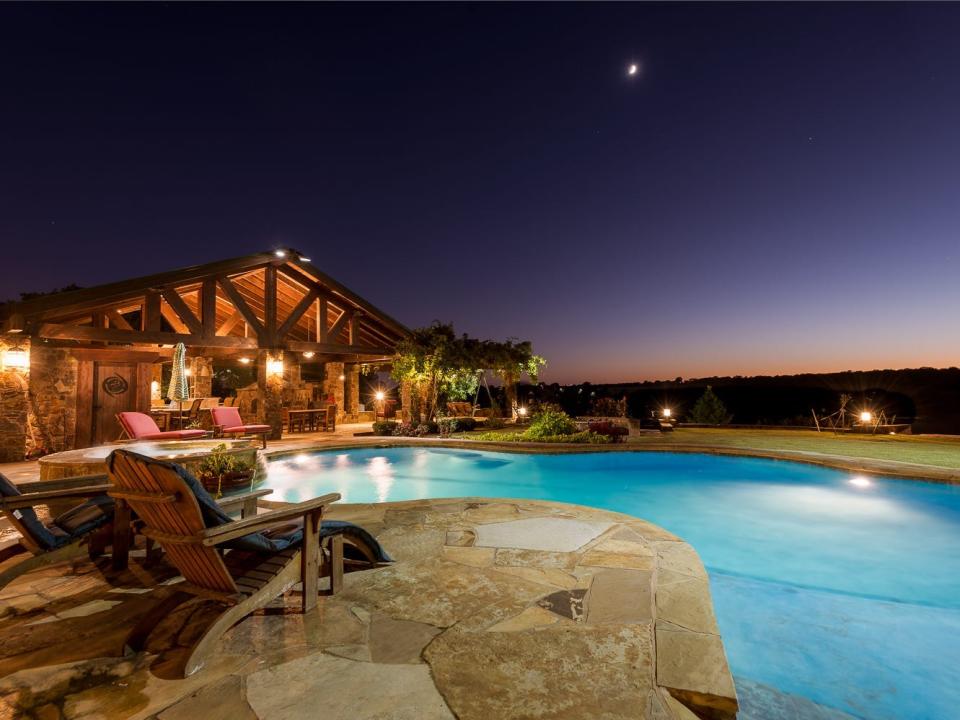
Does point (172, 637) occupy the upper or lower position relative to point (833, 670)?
upper

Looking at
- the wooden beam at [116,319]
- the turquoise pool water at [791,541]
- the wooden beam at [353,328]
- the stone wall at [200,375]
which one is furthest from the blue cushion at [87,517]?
the stone wall at [200,375]

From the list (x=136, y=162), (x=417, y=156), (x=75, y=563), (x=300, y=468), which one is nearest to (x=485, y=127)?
(x=417, y=156)

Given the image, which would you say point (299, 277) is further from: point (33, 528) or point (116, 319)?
point (33, 528)

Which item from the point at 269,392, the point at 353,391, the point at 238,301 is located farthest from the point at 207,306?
the point at 353,391

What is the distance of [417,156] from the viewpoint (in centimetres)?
1564

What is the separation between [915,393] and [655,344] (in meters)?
14.4

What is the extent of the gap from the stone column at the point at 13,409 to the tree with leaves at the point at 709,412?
2096 centimetres

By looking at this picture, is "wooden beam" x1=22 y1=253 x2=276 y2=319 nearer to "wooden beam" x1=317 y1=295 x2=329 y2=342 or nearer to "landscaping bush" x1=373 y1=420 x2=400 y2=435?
"wooden beam" x1=317 y1=295 x2=329 y2=342

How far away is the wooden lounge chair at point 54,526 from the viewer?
2639 millimetres

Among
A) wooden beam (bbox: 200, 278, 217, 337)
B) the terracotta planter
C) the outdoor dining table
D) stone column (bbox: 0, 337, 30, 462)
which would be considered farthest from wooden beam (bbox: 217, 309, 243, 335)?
the terracotta planter

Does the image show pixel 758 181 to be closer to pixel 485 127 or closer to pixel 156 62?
pixel 485 127

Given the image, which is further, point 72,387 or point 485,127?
point 485,127

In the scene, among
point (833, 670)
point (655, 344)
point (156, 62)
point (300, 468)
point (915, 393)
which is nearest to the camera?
point (833, 670)

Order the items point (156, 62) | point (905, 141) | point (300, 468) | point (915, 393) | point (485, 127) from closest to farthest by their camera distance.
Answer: point (300, 468), point (905, 141), point (156, 62), point (485, 127), point (915, 393)
